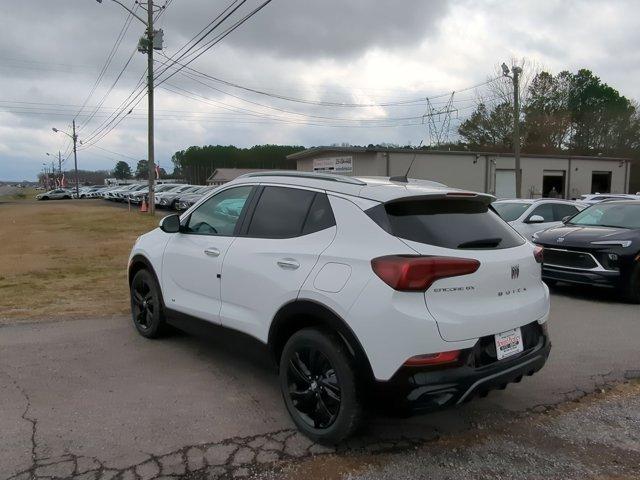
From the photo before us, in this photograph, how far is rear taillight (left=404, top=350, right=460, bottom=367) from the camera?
2.99 metres

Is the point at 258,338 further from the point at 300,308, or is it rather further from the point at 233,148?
the point at 233,148

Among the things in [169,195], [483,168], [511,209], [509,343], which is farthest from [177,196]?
[509,343]

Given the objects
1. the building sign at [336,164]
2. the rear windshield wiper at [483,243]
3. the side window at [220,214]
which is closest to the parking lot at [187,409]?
the side window at [220,214]

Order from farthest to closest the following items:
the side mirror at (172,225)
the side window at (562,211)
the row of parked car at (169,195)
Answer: the row of parked car at (169,195)
the side window at (562,211)
the side mirror at (172,225)

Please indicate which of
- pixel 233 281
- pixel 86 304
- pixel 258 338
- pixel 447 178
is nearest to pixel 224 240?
pixel 233 281

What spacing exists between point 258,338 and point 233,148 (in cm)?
11280

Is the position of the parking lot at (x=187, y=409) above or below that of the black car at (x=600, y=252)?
below

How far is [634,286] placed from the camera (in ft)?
25.3

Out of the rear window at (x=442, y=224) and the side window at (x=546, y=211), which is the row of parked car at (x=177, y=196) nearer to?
the side window at (x=546, y=211)

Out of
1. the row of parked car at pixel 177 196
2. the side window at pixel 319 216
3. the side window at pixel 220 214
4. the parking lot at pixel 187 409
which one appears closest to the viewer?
the parking lot at pixel 187 409

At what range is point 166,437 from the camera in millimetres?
3531

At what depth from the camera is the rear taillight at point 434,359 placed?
2988 mm

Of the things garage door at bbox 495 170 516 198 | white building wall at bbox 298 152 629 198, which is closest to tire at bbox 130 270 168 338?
white building wall at bbox 298 152 629 198

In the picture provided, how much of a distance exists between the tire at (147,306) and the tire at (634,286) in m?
6.42
